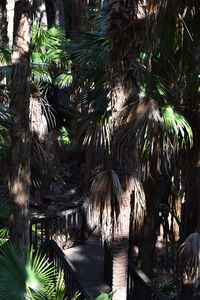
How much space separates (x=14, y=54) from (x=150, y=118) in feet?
9.45

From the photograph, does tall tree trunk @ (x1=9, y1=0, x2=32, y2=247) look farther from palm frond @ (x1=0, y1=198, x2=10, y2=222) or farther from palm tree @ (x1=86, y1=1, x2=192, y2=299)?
palm tree @ (x1=86, y1=1, x2=192, y2=299)

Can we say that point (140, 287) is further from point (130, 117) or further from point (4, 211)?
point (4, 211)

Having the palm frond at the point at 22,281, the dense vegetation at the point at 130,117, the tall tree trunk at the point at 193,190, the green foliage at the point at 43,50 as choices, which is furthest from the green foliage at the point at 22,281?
the green foliage at the point at 43,50

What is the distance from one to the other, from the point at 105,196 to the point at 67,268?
2437 mm

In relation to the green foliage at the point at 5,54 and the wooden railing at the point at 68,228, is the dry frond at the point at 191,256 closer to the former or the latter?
the wooden railing at the point at 68,228

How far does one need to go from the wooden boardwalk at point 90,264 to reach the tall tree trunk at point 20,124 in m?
1.37

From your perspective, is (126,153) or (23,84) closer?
(126,153)

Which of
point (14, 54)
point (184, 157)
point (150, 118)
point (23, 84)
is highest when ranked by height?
point (14, 54)

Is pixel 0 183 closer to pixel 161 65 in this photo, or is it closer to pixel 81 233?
pixel 81 233

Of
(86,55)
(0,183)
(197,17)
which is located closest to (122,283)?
(86,55)

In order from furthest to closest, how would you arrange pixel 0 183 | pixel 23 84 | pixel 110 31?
1. pixel 0 183
2. pixel 23 84
3. pixel 110 31

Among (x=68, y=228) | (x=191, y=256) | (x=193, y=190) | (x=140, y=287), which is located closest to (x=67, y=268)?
(x=140, y=287)

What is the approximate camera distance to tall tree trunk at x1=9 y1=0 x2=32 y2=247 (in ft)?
24.3

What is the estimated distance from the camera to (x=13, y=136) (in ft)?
24.8
